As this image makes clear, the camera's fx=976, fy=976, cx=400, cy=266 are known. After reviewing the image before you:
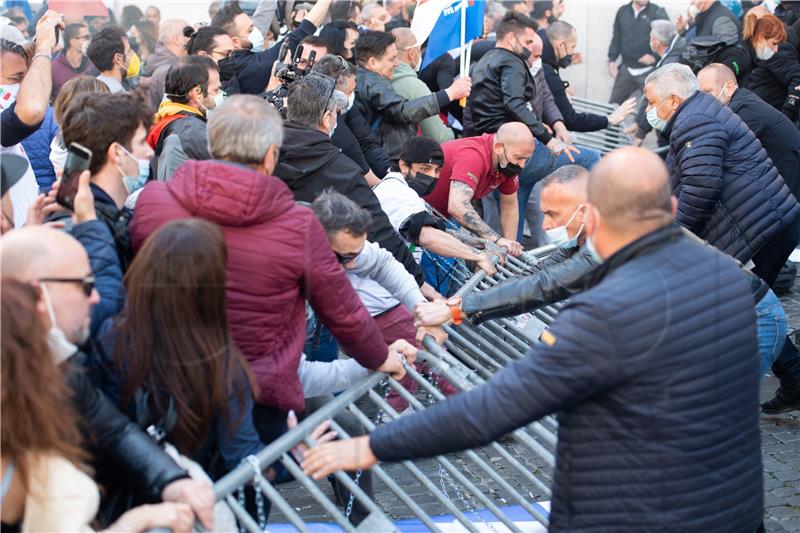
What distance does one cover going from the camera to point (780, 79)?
10.1 meters

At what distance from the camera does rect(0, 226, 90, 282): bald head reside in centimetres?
261

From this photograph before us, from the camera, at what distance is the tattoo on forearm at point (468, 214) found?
6.57 meters

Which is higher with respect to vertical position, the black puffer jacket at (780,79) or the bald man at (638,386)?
the bald man at (638,386)

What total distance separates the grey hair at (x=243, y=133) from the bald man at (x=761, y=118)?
16.0ft

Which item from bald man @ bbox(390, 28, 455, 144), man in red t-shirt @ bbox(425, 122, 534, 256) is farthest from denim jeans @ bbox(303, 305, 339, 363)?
bald man @ bbox(390, 28, 455, 144)

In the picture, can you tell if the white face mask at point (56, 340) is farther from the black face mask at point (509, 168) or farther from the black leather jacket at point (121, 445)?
the black face mask at point (509, 168)

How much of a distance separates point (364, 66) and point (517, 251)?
261 cm

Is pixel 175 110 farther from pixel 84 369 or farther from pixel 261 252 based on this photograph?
pixel 84 369

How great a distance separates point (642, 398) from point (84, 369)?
1.57m

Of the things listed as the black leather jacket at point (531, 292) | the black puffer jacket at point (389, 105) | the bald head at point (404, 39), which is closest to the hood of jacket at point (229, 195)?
the black leather jacket at point (531, 292)

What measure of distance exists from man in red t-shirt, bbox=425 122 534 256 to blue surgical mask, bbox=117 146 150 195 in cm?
320

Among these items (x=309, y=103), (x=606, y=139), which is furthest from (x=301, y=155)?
(x=606, y=139)

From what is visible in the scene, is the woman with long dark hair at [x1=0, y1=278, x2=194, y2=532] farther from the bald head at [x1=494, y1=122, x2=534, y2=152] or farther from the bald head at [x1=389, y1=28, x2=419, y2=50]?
the bald head at [x1=389, y1=28, x2=419, y2=50]

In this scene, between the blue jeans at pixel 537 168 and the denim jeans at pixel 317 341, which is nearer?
the denim jeans at pixel 317 341
